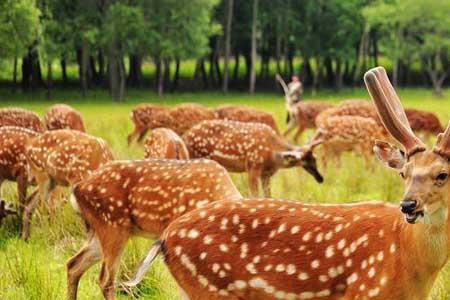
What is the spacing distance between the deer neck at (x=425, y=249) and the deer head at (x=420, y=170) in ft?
0.16

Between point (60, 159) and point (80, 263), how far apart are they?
2.58m

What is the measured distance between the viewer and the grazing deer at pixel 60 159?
8.37m

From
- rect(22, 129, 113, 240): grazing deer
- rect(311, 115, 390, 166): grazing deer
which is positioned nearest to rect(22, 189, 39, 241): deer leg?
rect(22, 129, 113, 240): grazing deer

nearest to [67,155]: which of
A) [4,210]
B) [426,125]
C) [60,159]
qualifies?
[60,159]

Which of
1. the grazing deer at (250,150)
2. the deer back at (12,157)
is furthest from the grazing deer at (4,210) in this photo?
the grazing deer at (250,150)

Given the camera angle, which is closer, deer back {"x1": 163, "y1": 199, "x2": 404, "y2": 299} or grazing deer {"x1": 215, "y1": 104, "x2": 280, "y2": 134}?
deer back {"x1": 163, "y1": 199, "x2": 404, "y2": 299}

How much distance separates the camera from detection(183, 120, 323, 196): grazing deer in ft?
33.6

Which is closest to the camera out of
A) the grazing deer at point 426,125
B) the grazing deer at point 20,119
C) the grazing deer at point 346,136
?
the grazing deer at point 20,119

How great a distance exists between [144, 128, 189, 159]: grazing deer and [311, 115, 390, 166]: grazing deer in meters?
4.57

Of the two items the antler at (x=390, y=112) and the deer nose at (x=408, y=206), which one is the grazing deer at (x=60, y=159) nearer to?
the antler at (x=390, y=112)

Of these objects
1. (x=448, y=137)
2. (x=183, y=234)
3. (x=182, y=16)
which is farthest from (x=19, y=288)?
(x=182, y=16)

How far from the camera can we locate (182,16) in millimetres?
35219

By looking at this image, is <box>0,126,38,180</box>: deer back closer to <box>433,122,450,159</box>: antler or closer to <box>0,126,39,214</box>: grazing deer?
<box>0,126,39,214</box>: grazing deer

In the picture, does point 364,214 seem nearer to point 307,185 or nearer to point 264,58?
point 307,185
